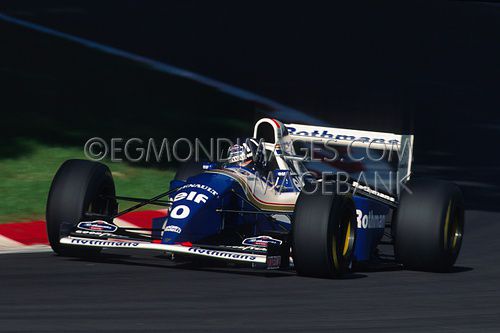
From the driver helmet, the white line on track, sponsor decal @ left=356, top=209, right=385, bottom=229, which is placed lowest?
sponsor decal @ left=356, top=209, right=385, bottom=229

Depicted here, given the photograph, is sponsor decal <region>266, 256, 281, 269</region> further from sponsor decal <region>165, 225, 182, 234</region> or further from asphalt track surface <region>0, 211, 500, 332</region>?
sponsor decal <region>165, 225, 182, 234</region>

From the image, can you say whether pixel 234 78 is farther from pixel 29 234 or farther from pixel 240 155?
pixel 240 155

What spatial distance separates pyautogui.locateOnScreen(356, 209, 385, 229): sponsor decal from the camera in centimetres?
1040

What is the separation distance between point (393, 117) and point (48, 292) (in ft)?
39.3

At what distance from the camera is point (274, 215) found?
1098 centimetres

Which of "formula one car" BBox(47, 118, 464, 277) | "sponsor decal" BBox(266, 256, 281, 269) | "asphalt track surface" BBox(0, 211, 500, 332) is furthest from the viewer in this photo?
"formula one car" BBox(47, 118, 464, 277)

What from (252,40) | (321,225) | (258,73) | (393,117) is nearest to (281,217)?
(321,225)

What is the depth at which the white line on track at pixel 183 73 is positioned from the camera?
744 inches

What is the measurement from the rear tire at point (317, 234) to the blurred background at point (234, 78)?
11.3 ft

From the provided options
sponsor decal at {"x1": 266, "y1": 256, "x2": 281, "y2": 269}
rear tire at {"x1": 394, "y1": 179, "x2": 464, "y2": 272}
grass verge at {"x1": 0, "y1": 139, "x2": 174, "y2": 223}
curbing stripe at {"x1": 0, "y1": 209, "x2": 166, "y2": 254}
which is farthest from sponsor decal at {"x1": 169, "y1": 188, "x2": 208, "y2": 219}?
grass verge at {"x1": 0, "y1": 139, "x2": 174, "y2": 223}

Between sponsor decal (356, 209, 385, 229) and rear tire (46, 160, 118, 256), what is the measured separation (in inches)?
83.2

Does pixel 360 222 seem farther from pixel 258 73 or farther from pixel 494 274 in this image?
pixel 258 73

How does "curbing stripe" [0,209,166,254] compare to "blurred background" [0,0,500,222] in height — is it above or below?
below

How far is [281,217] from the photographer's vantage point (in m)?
10.8
